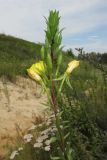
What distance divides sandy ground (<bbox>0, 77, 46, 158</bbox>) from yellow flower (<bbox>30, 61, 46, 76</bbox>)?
3746mm

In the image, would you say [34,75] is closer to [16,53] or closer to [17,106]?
[17,106]

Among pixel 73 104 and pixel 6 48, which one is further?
pixel 6 48

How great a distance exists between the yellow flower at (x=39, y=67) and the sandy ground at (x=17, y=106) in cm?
375

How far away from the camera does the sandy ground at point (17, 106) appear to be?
7698 millimetres

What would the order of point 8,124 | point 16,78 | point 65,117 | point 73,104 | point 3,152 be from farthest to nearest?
point 16,78
point 8,124
point 3,152
point 73,104
point 65,117

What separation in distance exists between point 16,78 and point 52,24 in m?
7.31

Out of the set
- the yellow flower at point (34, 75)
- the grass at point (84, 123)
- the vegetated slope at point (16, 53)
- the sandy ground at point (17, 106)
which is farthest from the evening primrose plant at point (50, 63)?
the vegetated slope at point (16, 53)

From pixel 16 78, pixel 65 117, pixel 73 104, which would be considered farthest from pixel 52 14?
pixel 16 78

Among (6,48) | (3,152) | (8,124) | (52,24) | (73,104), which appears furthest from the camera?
(6,48)

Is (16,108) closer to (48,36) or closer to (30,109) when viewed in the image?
(30,109)

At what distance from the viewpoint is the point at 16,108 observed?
879 centimetres

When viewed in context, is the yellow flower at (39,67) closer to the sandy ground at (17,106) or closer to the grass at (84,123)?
the grass at (84,123)

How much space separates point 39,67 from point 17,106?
5731 millimetres

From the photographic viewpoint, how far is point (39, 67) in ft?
10.7
